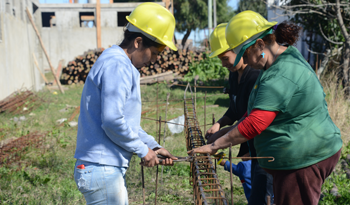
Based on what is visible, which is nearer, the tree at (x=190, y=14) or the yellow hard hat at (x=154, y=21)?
the yellow hard hat at (x=154, y=21)

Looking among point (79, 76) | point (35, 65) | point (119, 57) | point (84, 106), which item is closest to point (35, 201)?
point (84, 106)

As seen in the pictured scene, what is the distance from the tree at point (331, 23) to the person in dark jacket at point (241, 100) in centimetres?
484

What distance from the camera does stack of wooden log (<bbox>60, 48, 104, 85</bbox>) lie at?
13.6m

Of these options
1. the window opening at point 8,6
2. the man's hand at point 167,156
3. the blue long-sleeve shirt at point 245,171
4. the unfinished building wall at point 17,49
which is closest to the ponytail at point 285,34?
the man's hand at point 167,156

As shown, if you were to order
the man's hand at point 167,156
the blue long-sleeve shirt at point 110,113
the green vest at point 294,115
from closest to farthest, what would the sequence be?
1. the blue long-sleeve shirt at point 110,113
2. the green vest at point 294,115
3. the man's hand at point 167,156

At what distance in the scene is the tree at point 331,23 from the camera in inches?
275

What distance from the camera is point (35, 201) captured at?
10.6 ft

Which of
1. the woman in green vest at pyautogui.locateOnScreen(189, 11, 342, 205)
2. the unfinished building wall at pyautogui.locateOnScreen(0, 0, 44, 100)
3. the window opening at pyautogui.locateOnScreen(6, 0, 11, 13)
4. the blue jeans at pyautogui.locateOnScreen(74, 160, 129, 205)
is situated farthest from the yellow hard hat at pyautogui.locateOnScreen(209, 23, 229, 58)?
the window opening at pyautogui.locateOnScreen(6, 0, 11, 13)

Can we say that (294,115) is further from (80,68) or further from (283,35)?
(80,68)

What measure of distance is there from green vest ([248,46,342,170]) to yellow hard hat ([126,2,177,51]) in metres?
0.61

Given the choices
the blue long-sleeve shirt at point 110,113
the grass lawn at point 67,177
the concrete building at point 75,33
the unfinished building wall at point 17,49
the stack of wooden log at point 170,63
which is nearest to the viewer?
the blue long-sleeve shirt at point 110,113

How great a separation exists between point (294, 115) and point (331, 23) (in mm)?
8079

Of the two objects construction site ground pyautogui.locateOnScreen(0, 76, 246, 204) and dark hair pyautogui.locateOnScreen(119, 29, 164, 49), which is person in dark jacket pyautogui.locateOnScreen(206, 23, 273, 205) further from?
construction site ground pyautogui.locateOnScreen(0, 76, 246, 204)

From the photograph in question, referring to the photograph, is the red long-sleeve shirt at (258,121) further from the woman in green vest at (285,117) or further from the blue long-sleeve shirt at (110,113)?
the blue long-sleeve shirt at (110,113)
